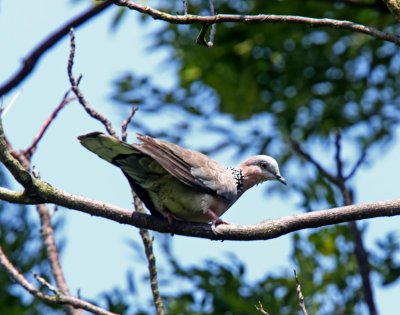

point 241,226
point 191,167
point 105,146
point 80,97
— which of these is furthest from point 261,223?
point 80,97

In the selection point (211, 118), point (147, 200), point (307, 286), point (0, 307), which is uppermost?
point (211, 118)

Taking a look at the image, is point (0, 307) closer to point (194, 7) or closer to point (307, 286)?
point (307, 286)

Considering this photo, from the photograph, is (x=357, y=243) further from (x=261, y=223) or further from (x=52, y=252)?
(x=52, y=252)

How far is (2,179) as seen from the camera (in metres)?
5.73

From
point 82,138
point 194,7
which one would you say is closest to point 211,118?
point 194,7

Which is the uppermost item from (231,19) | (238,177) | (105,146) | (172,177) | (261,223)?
(238,177)

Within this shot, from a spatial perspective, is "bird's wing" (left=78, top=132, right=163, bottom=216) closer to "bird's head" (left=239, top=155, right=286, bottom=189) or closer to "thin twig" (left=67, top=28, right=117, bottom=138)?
"thin twig" (left=67, top=28, right=117, bottom=138)

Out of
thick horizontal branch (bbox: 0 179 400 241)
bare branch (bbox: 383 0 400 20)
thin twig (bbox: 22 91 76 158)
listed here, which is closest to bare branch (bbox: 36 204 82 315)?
thin twig (bbox: 22 91 76 158)

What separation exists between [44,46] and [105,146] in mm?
2306

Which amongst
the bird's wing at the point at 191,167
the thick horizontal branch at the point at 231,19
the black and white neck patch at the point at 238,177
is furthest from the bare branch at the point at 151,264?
the thick horizontal branch at the point at 231,19

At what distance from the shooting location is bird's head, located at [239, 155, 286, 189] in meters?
5.01

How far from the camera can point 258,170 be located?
16.5ft

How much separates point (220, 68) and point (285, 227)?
3831 millimetres

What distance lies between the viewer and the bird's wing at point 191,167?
156 inches
